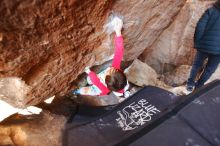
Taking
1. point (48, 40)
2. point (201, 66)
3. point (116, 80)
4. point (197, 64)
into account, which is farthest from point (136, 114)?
point (201, 66)

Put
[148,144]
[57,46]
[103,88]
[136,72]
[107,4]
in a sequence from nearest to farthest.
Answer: [148,144] → [57,46] → [107,4] → [103,88] → [136,72]

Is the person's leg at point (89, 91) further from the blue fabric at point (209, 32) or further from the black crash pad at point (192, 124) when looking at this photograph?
the blue fabric at point (209, 32)

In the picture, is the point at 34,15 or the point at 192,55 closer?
the point at 34,15

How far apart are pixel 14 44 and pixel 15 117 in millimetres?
1426

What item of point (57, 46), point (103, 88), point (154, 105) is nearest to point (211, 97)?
point (154, 105)

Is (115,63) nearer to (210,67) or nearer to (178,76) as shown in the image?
(210,67)

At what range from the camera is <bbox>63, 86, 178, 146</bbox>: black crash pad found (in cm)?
283

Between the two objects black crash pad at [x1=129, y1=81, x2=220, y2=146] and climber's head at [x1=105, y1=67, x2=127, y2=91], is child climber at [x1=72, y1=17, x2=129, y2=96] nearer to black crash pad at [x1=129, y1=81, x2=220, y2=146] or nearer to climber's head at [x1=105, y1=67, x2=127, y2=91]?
climber's head at [x1=105, y1=67, x2=127, y2=91]

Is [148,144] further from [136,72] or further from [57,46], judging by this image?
[136,72]

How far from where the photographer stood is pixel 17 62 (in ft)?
8.78

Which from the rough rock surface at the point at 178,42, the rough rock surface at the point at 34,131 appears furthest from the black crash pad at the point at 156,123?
the rough rock surface at the point at 178,42

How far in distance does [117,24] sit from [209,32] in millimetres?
1410

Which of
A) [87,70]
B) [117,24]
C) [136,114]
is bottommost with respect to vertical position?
[136,114]

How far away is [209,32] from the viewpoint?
13.1ft
